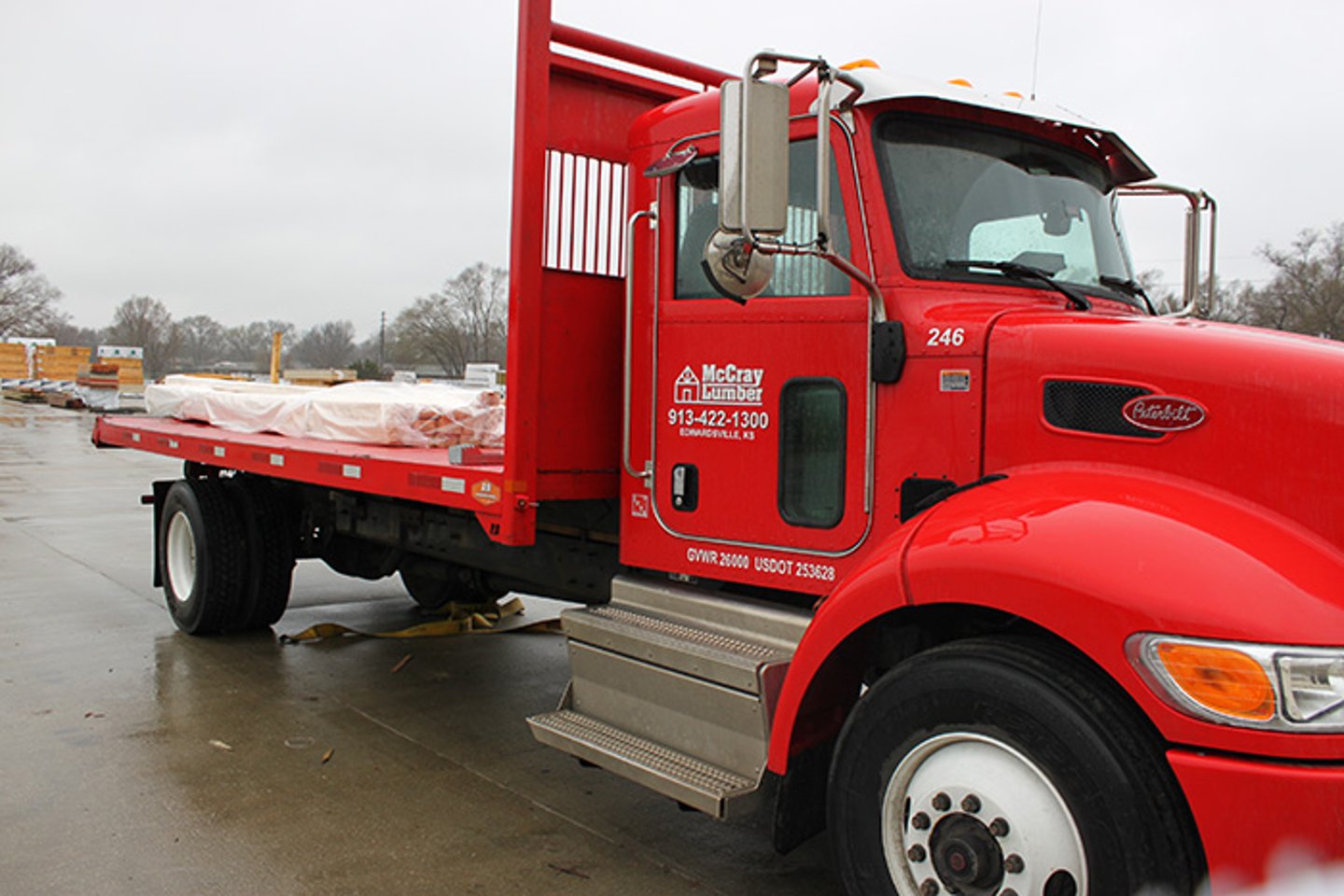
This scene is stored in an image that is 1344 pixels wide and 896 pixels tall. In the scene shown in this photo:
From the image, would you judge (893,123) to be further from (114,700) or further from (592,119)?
(114,700)

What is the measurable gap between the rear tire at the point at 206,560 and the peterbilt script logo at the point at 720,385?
13.3ft

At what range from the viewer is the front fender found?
2.25m

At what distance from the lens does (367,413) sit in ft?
18.7

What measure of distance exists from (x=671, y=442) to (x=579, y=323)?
693 millimetres

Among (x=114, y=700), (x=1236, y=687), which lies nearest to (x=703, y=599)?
(x=1236, y=687)

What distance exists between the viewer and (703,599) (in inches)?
147

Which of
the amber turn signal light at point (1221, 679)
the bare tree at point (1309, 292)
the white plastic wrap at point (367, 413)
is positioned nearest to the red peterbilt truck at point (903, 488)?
the amber turn signal light at point (1221, 679)

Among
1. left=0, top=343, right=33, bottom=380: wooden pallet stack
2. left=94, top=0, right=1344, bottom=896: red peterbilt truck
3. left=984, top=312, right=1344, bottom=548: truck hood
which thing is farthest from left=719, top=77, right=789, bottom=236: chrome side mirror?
left=0, top=343, right=33, bottom=380: wooden pallet stack

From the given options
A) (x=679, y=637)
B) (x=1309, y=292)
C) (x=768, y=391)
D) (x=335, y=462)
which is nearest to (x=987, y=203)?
(x=768, y=391)

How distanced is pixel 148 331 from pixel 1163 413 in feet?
335

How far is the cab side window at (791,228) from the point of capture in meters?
3.42

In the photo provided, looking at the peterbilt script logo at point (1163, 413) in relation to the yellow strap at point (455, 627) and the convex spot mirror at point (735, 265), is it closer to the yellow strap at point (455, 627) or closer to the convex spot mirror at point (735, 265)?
the convex spot mirror at point (735, 265)

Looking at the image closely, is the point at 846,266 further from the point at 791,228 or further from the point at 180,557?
the point at 180,557

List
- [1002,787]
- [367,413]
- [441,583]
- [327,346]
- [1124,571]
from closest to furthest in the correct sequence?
[1124,571] < [1002,787] < [367,413] < [441,583] < [327,346]
